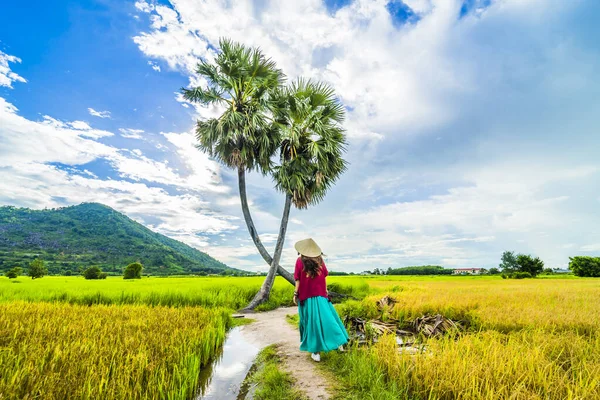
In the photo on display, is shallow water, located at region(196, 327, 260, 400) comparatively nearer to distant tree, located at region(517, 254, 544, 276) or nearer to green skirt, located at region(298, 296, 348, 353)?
green skirt, located at region(298, 296, 348, 353)

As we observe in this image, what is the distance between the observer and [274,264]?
589 inches

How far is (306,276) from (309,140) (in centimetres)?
1105

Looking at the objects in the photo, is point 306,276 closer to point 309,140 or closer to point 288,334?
point 288,334

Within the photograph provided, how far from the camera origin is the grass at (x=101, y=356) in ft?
10.5

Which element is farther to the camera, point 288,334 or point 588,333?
point 288,334

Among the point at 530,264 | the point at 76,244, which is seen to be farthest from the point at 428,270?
the point at 76,244

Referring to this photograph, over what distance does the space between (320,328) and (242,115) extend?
11.9m

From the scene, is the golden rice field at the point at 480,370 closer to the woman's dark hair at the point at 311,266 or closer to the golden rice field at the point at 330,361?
the golden rice field at the point at 330,361

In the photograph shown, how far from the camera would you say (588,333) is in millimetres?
6848

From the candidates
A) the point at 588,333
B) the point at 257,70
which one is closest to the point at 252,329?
the point at 588,333

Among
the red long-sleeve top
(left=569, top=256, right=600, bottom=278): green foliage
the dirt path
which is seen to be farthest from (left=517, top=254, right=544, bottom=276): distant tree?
the red long-sleeve top

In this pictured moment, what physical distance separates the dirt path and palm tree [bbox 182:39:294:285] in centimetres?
603

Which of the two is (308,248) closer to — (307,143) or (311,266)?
(311,266)

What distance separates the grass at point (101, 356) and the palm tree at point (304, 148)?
28.2 feet
